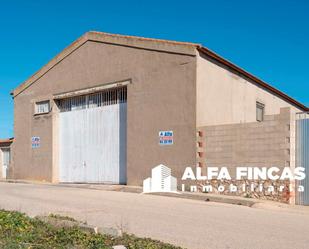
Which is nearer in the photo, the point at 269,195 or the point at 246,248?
the point at 246,248

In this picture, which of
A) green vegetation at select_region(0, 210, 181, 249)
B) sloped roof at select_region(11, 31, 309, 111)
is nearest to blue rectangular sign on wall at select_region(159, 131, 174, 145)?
sloped roof at select_region(11, 31, 309, 111)

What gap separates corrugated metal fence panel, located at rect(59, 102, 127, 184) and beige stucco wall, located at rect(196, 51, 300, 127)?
4.26 m

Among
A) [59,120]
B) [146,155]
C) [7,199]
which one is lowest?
[7,199]

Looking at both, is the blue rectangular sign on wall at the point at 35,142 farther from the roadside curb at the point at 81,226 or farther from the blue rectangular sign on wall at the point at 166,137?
the roadside curb at the point at 81,226

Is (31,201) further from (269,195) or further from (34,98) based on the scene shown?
(34,98)

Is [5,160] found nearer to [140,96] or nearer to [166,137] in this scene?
[140,96]

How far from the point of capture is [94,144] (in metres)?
20.4

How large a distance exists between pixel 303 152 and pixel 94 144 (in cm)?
1031

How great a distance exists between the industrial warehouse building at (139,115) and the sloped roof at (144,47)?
0.17 feet

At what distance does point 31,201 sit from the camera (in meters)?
12.5

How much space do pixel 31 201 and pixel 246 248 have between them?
306 inches

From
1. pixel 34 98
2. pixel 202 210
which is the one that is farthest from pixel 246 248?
pixel 34 98

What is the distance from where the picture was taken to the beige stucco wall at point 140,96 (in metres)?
16.0

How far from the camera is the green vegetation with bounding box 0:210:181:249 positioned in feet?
19.5
